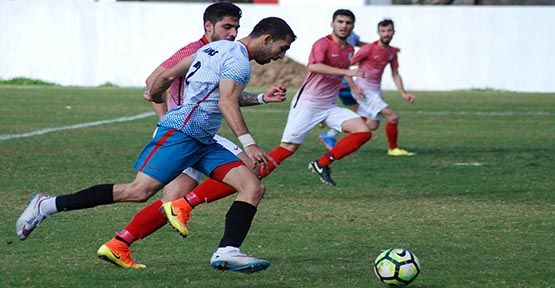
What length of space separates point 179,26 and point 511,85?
33.4 feet

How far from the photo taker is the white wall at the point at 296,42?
119ft

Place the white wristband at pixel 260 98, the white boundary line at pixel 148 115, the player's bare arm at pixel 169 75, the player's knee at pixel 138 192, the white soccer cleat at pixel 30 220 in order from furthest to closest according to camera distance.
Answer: the white boundary line at pixel 148 115, the white wristband at pixel 260 98, the player's bare arm at pixel 169 75, the white soccer cleat at pixel 30 220, the player's knee at pixel 138 192

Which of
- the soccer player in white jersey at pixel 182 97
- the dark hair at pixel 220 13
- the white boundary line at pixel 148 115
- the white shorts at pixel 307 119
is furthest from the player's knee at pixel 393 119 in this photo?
the dark hair at pixel 220 13

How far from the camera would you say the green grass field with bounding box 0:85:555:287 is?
7.92 metres

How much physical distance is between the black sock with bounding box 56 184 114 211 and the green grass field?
0.41m

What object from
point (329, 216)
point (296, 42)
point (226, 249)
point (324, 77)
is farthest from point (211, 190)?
point (296, 42)

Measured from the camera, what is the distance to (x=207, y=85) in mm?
7855

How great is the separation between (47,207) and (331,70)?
19.7 ft

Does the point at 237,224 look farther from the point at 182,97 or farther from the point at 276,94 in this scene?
the point at 182,97

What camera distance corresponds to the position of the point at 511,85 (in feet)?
120

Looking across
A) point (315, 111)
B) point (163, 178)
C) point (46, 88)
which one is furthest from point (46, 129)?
point (46, 88)

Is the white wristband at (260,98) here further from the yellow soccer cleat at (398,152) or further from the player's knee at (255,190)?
the yellow soccer cleat at (398,152)

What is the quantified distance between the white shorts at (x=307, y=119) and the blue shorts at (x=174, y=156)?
5.45 metres

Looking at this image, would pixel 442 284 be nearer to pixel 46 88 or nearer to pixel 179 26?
pixel 46 88
